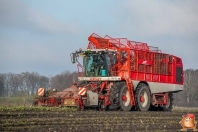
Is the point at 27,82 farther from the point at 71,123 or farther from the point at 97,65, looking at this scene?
the point at 71,123

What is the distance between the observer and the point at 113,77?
23109 mm

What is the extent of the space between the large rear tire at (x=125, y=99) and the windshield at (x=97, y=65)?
1318 millimetres

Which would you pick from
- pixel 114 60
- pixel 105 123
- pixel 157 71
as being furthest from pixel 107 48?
pixel 105 123

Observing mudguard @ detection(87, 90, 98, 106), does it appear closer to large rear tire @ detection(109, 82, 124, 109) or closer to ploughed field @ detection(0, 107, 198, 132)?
large rear tire @ detection(109, 82, 124, 109)

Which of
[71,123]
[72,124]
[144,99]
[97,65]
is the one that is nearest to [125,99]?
[144,99]

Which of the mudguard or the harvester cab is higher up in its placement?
the harvester cab

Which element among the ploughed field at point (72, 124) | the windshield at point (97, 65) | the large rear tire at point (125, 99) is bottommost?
the ploughed field at point (72, 124)

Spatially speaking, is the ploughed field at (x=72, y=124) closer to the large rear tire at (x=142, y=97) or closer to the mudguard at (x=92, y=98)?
the mudguard at (x=92, y=98)

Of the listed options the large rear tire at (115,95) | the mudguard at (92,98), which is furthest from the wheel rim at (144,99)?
the mudguard at (92,98)

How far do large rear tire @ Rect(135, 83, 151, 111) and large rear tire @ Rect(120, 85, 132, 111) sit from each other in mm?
695

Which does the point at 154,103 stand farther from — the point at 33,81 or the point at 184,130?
the point at 33,81

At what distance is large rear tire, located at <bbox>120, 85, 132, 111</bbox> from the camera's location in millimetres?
22812

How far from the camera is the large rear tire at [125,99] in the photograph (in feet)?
74.8

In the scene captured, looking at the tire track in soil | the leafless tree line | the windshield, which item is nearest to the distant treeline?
the leafless tree line
